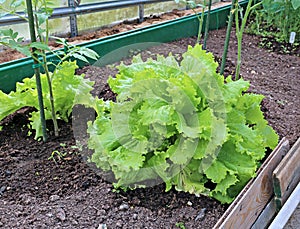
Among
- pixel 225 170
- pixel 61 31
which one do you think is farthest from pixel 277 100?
pixel 61 31

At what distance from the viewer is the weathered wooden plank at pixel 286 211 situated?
6.15 feet

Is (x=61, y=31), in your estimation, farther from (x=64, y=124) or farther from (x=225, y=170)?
(x=225, y=170)

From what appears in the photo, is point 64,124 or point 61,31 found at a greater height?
point 61,31

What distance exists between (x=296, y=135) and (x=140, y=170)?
3.94 ft

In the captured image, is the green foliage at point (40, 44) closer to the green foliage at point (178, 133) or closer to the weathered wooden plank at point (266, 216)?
the green foliage at point (178, 133)

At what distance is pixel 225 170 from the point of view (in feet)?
5.34

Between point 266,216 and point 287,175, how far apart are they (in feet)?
0.82

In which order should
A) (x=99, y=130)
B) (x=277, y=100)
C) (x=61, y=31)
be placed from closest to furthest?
(x=99, y=130)
(x=277, y=100)
(x=61, y=31)

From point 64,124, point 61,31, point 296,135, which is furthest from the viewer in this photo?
point 61,31

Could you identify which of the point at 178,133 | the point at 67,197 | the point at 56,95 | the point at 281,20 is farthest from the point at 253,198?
the point at 281,20

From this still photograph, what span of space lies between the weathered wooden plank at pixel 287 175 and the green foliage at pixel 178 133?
0.22 meters

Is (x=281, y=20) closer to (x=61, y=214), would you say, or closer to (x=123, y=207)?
(x=123, y=207)

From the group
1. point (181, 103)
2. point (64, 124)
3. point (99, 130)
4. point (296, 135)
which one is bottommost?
point (296, 135)

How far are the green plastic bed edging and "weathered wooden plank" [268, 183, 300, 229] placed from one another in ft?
5.42
